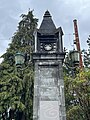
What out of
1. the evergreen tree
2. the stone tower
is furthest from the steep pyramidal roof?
the evergreen tree

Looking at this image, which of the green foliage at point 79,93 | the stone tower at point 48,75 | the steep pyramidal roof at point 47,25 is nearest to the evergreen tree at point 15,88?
the green foliage at point 79,93

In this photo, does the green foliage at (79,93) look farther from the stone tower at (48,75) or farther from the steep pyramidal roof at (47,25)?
the stone tower at (48,75)

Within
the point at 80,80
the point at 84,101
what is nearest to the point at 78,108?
the point at 84,101

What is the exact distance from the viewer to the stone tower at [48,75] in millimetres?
7562

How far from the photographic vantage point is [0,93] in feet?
57.3

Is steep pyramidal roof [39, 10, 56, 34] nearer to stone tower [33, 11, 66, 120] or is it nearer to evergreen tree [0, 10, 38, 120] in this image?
stone tower [33, 11, 66, 120]

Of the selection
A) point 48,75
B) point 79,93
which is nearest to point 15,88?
point 79,93

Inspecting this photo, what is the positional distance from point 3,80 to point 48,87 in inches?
435

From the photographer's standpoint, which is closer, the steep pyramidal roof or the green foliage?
the steep pyramidal roof

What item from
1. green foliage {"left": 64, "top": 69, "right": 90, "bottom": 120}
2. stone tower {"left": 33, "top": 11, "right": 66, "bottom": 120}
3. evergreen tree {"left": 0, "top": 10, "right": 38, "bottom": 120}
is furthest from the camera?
evergreen tree {"left": 0, "top": 10, "right": 38, "bottom": 120}

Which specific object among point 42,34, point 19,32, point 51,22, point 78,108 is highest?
point 19,32

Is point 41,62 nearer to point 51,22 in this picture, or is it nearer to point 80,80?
point 51,22

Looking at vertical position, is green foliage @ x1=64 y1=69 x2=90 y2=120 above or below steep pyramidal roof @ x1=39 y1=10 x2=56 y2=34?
below

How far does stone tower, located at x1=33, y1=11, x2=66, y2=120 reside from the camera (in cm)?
756
